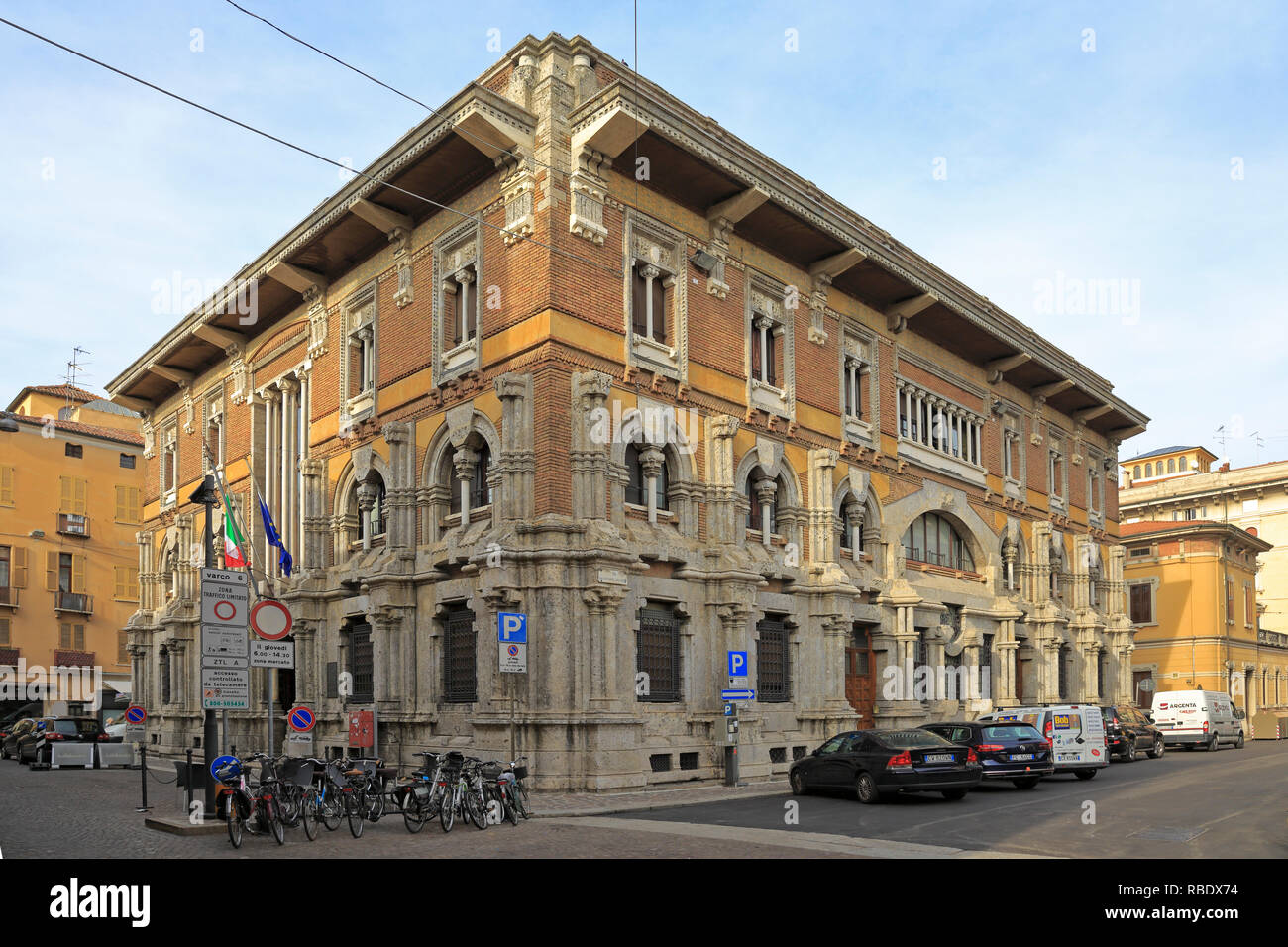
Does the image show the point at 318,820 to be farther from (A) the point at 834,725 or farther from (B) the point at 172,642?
(B) the point at 172,642

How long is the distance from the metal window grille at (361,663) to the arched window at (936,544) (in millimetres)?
14007

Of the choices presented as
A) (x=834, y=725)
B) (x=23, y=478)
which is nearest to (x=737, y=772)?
(x=834, y=725)

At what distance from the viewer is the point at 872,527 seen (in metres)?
29.7

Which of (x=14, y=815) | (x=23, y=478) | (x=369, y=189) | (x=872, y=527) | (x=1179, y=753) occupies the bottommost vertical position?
(x=1179, y=753)

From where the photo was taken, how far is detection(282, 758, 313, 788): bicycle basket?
14.7m

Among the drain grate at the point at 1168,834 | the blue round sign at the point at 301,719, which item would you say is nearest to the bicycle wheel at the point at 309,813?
the blue round sign at the point at 301,719

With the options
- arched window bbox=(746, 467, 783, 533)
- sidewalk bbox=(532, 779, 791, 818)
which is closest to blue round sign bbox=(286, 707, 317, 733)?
sidewalk bbox=(532, 779, 791, 818)

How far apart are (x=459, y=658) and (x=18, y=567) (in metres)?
38.5

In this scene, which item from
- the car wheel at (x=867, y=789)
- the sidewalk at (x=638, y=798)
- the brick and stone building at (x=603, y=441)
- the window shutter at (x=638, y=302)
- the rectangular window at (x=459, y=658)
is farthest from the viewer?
the window shutter at (x=638, y=302)

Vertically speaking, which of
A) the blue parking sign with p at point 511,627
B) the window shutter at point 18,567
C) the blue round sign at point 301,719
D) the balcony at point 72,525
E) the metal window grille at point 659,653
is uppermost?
the balcony at point 72,525

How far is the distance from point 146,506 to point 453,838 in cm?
3069

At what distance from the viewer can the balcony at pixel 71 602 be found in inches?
2131

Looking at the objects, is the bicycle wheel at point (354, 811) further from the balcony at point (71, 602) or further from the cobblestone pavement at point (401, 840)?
the balcony at point (71, 602)

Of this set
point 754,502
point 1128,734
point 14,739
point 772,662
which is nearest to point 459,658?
point 772,662
